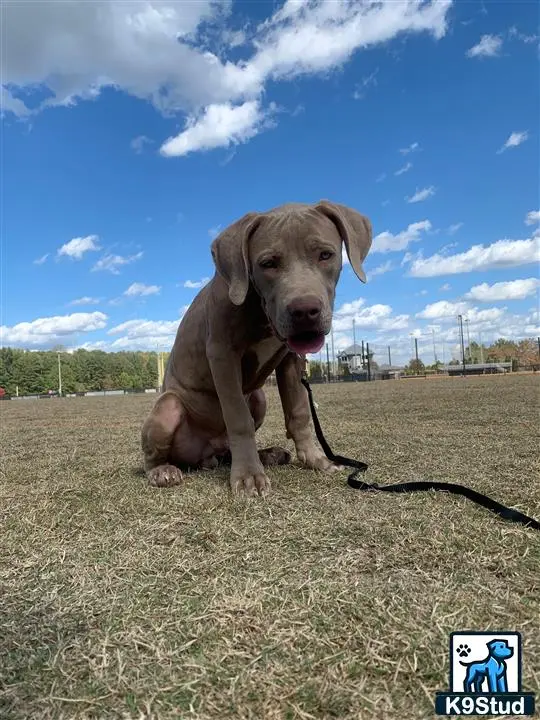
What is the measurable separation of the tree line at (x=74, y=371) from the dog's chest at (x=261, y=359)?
77.0 meters

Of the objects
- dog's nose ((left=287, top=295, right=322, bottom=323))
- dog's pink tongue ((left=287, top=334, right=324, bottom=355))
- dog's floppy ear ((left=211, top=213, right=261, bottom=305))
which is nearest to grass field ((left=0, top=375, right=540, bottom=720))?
dog's pink tongue ((left=287, top=334, right=324, bottom=355))

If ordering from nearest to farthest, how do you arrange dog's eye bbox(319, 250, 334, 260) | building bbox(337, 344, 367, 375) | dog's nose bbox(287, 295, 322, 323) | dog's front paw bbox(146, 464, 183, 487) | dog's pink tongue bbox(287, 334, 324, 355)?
dog's nose bbox(287, 295, 322, 323), dog's pink tongue bbox(287, 334, 324, 355), dog's eye bbox(319, 250, 334, 260), dog's front paw bbox(146, 464, 183, 487), building bbox(337, 344, 367, 375)

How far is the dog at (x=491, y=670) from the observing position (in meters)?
1.15

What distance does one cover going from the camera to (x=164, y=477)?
324 centimetres

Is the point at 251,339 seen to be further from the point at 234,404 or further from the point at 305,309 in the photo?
the point at 305,309

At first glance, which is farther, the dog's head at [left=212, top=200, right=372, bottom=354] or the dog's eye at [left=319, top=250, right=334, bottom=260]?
the dog's eye at [left=319, top=250, right=334, bottom=260]

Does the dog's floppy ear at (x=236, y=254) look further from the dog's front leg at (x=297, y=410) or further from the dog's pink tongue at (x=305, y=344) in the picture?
the dog's front leg at (x=297, y=410)

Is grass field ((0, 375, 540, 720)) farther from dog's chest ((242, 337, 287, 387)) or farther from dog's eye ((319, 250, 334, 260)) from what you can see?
dog's eye ((319, 250, 334, 260))

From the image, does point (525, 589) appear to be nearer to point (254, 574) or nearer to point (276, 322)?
point (254, 574)

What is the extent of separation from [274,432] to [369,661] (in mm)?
5679

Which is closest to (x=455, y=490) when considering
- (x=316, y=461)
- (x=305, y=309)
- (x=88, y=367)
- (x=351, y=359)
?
(x=316, y=461)

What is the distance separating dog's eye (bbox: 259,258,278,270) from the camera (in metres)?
2.71

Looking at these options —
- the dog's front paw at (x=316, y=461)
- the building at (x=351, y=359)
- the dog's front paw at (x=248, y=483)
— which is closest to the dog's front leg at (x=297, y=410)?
the dog's front paw at (x=316, y=461)

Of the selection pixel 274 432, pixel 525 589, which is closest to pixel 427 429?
pixel 274 432
